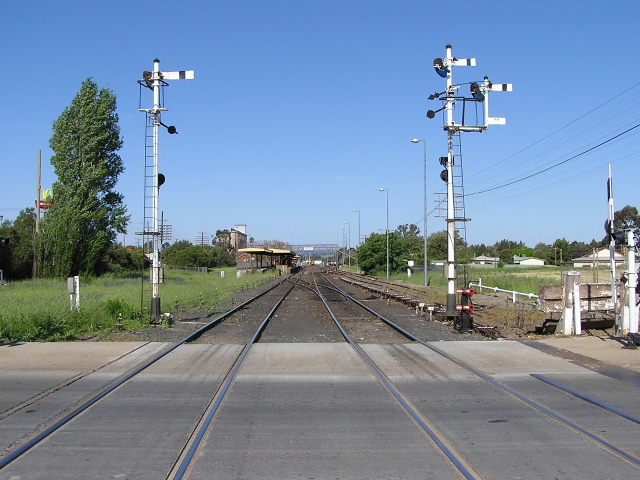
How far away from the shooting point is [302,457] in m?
5.81

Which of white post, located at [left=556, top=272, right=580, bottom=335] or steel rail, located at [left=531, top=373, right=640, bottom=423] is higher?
white post, located at [left=556, top=272, right=580, bottom=335]

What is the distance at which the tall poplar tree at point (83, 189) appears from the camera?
44.2 meters

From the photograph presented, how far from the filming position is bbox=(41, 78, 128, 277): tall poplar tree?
44.2m

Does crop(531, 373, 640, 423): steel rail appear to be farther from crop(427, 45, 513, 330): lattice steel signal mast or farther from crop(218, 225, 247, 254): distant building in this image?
crop(218, 225, 247, 254): distant building

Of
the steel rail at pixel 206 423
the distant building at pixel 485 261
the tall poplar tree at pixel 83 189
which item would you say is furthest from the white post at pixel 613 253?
the distant building at pixel 485 261

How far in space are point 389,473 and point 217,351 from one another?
790cm

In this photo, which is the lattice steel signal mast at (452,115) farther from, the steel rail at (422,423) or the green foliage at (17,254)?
the green foliage at (17,254)

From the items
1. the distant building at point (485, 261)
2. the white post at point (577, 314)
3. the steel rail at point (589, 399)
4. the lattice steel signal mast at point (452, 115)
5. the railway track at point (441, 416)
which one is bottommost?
the railway track at point (441, 416)

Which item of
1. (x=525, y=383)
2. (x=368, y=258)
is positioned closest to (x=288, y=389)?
(x=525, y=383)

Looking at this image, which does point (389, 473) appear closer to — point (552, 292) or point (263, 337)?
point (263, 337)

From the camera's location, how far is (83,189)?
148 ft

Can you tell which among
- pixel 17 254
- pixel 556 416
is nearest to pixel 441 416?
pixel 556 416

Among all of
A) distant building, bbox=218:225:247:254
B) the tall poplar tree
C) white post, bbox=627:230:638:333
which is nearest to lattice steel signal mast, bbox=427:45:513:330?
white post, bbox=627:230:638:333

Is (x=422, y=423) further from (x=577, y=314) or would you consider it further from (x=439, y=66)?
A: (x=439, y=66)
